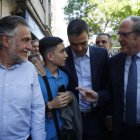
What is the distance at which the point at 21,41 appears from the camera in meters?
3.15

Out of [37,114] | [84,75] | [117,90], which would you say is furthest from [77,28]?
[37,114]

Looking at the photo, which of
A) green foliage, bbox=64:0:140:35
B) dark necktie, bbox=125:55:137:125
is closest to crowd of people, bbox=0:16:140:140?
dark necktie, bbox=125:55:137:125

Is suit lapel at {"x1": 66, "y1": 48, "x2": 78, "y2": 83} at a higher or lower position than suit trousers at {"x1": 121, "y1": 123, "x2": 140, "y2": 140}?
higher

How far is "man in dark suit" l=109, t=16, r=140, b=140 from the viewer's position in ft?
12.7

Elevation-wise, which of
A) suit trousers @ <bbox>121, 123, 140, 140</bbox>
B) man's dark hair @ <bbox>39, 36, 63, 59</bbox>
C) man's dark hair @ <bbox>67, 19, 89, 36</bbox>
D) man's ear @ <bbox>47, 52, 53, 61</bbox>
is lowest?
suit trousers @ <bbox>121, 123, 140, 140</bbox>

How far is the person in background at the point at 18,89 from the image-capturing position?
3.06 meters

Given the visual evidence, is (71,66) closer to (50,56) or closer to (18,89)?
(50,56)

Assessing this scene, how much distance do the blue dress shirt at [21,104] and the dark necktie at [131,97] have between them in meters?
1.10

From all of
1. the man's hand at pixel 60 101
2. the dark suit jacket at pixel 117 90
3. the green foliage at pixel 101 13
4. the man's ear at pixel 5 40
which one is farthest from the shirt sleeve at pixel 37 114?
the green foliage at pixel 101 13

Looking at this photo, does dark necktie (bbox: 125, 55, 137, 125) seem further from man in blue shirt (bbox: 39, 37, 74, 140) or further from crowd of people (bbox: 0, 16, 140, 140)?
man in blue shirt (bbox: 39, 37, 74, 140)

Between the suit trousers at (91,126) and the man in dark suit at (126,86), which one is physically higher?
the man in dark suit at (126,86)

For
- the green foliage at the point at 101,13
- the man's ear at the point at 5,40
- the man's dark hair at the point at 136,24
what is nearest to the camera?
the man's ear at the point at 5,40

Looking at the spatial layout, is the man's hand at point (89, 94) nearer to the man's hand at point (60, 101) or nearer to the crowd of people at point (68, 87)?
the crowd of people at point (68, 87)

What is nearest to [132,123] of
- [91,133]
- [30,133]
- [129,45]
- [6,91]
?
[91,133]
